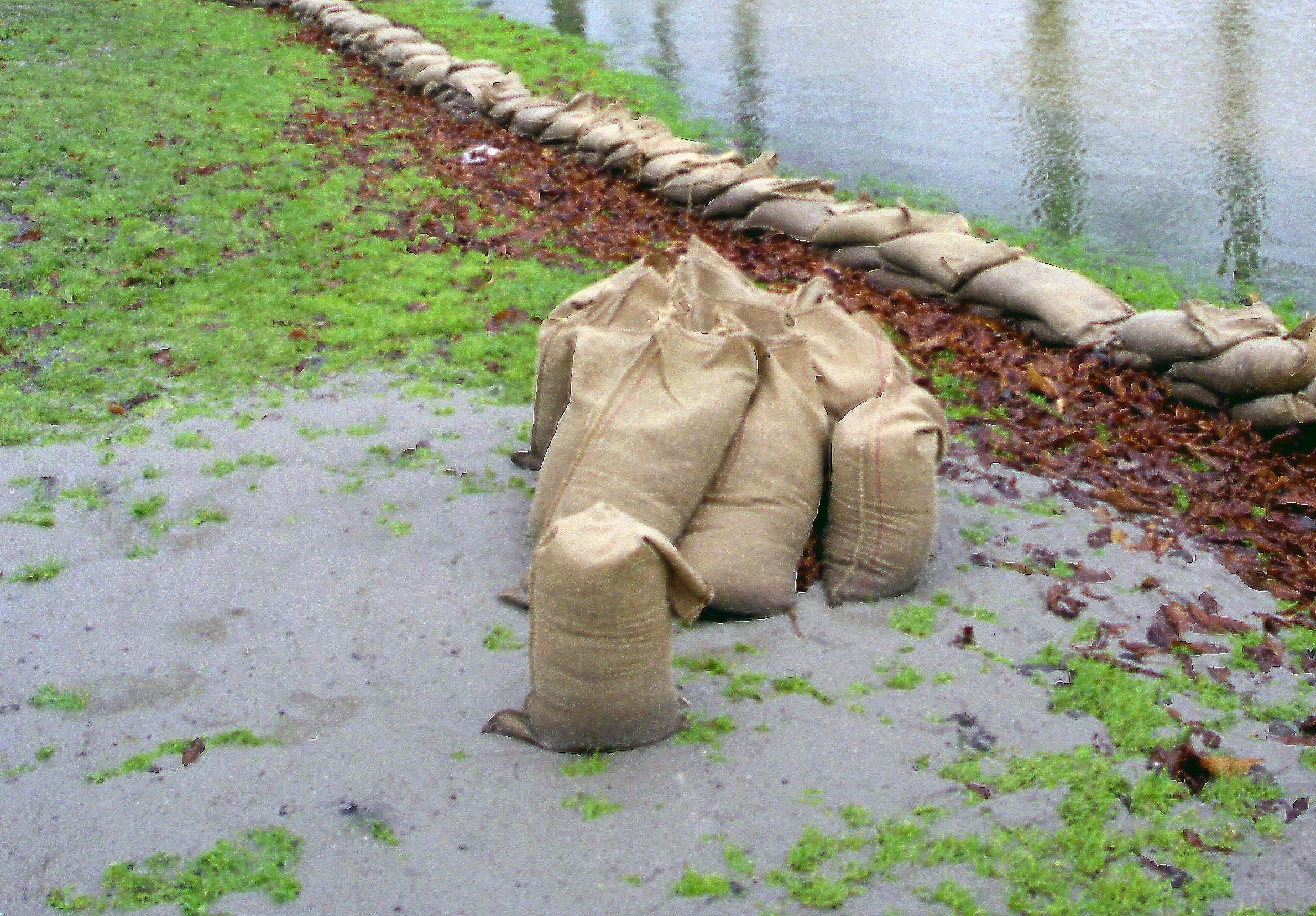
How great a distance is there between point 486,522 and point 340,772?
4.73 feet

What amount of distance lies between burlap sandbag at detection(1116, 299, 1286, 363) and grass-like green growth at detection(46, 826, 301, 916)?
4811 millimetres

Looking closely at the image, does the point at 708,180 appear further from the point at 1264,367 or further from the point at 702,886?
the point at 702,886

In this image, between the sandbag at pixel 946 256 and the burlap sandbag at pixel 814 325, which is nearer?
the burlap sandbag at pixel 814 325

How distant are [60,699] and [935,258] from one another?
17.2 ft

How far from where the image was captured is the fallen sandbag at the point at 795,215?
7.61m

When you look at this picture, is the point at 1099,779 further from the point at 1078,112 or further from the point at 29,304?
the point at 1078,112

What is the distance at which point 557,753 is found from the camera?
10.2 feet

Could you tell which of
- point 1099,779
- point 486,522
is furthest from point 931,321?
point 1099,779

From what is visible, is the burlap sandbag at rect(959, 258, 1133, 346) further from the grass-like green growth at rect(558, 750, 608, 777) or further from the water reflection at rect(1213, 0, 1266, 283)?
the grass-like green growth at rect(558, 750, 608, 777)

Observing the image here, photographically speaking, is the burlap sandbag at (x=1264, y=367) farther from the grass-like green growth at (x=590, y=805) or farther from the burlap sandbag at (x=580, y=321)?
the grass-like green growth at (x=590, y=805)

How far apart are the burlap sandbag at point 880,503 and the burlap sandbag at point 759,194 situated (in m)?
4.20

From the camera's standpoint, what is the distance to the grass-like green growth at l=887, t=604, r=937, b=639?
3.74 meters

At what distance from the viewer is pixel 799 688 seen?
134 inches

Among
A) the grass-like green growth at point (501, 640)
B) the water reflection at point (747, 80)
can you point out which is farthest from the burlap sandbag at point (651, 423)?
the water reflection at point (747, 80)
